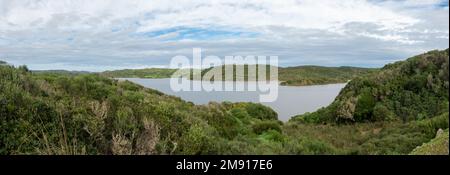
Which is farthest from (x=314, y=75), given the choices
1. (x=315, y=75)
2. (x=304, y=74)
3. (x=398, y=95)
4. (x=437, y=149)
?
(x=437, y=149)

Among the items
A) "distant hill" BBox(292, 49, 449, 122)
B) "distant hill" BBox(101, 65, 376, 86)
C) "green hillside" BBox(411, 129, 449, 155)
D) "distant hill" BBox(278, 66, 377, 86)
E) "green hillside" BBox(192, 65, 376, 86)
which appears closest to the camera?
"green hillside" BBox(411, 129, 449, 155)

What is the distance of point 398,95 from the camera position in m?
30.0

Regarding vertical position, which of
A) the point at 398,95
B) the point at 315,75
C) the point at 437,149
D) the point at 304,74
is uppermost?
the point at 304,74

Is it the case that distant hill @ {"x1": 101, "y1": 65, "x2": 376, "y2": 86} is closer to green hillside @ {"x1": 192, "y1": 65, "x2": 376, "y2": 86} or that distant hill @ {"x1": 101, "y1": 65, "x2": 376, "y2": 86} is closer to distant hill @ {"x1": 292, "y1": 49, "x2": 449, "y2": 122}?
green hillside @ {"x1": 192, "y1": 65, "x2": 376, "y2": 86}

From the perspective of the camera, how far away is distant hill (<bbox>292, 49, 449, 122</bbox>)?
26781 millimetres

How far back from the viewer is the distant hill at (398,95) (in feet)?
87.9

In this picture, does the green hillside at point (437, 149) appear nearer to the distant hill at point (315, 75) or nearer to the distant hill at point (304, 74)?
the distant hill at point (304, 74)

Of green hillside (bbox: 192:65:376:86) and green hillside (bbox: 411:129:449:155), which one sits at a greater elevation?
green hillside (bbox: 192:65:376:86)

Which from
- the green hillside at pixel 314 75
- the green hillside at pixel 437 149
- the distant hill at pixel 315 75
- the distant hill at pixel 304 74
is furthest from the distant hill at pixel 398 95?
the distant hill at pixel 315 75

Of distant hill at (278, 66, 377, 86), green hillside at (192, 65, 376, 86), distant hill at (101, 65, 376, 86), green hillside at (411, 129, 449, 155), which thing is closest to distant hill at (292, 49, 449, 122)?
green hillside at (411, 129, 449, 155)

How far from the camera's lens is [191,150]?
7312 mm

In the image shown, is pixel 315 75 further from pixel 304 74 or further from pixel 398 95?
pixel 398 95

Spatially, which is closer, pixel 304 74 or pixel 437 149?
pixel 437 149
